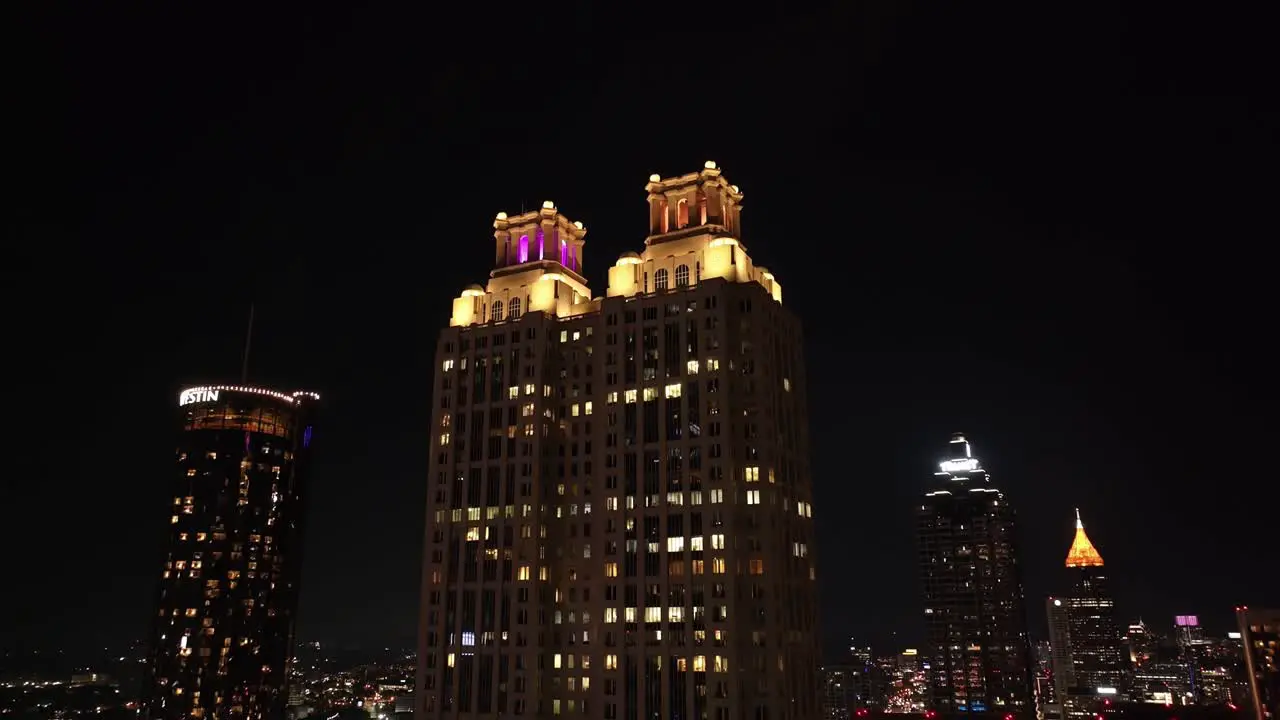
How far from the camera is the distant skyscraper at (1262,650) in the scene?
178500 millimetres

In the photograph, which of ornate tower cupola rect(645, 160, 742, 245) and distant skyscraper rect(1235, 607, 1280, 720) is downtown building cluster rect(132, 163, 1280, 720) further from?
distant skyscraper rect(1235, 607, 1280, 720)

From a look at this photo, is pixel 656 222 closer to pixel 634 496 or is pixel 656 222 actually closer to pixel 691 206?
pixel 691 206

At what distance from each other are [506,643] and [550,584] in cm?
965

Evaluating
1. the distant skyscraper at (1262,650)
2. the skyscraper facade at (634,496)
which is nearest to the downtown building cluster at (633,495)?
the skyscraper facade at (634,496)

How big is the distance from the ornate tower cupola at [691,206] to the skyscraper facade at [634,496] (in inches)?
11.7

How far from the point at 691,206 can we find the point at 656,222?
6.07 meters

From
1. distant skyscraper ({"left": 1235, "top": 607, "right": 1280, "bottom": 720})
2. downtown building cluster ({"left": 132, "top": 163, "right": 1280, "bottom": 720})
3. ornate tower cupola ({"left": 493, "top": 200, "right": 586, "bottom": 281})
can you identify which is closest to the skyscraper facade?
downtown building cluster ({"left": 132, "top": 163, "right": 1280, "bottom": 720})

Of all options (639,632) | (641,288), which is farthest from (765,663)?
(641,288)

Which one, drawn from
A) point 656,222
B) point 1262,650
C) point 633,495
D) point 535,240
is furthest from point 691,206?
point 1262,650

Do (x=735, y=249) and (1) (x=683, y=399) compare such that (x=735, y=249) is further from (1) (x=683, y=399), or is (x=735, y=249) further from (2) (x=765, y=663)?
(2) (x=765, y=663)

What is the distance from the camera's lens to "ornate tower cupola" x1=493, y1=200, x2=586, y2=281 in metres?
157

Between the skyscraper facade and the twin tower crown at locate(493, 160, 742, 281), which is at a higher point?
the twin tower crown at locate(493, 160, 742, 281)

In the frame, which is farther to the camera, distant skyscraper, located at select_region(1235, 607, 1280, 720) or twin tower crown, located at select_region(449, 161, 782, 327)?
distant skyscraper, located at select_region(1235, 607, 1280, 720)

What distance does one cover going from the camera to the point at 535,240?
15800 cm
